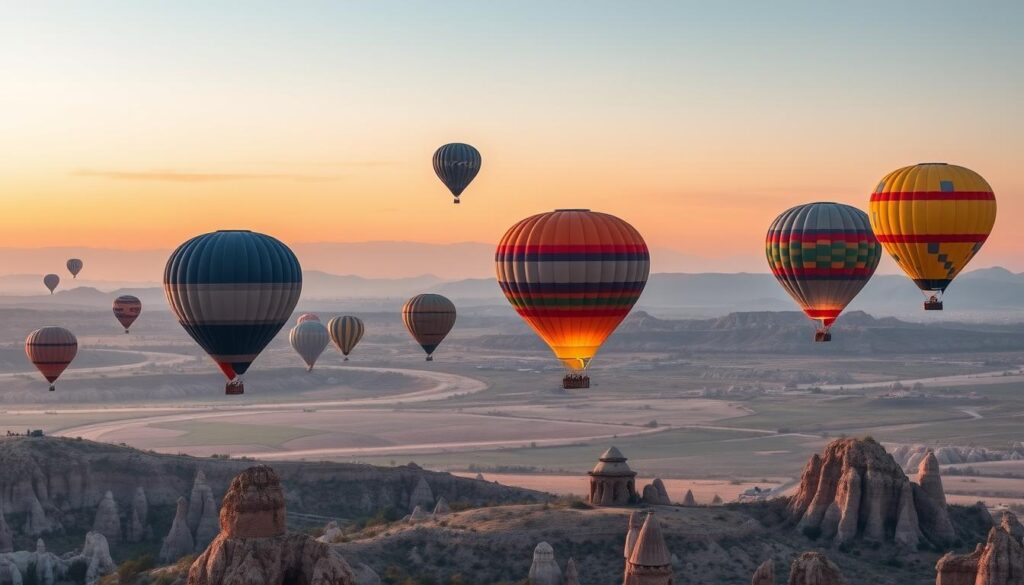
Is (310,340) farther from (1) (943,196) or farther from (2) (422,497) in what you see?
(1) (943,196)

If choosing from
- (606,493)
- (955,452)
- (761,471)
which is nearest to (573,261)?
(606,493)

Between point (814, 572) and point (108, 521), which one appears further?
point (108, 521)

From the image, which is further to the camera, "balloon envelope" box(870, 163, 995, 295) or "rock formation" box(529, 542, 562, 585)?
"balloon envelope" box(870, 163, 995, 295)

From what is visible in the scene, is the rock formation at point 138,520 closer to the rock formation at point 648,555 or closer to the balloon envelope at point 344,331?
the balloon envelope at point 344,331

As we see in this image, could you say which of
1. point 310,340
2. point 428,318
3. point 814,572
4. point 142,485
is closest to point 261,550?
point 814,572

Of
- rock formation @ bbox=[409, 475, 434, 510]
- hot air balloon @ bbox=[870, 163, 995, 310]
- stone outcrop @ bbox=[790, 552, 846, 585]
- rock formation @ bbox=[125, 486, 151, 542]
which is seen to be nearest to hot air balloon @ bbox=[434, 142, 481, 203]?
rock formation @ bbox=[409, 475, 434, 510]

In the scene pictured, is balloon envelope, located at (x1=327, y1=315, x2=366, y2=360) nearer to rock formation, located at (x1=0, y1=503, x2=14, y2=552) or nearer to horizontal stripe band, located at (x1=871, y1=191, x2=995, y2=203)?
rock formation, located at (x1=0, y1=503, x2=14, y2=552)
